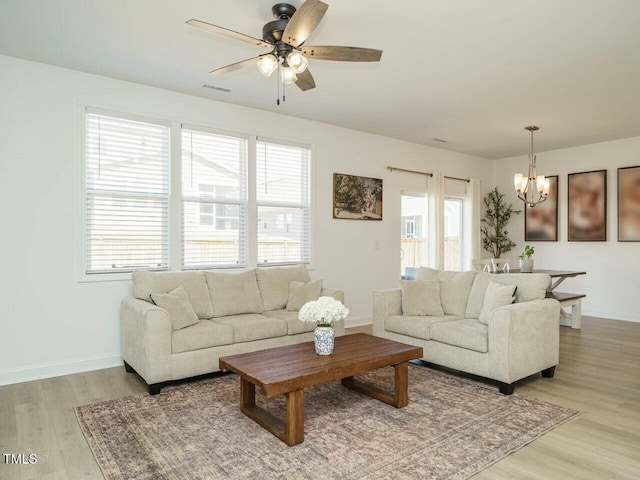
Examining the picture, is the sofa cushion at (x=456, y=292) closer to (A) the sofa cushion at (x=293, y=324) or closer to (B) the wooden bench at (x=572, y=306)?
(A) the sofa cushion at (x=293, y=324)

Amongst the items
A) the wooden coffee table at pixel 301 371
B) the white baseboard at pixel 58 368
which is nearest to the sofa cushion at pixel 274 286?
the wooden coffee table at pixel 301 371

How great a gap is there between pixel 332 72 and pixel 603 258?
567 centimetres

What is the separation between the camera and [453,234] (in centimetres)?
791

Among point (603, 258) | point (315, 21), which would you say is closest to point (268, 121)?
point (315, 21)

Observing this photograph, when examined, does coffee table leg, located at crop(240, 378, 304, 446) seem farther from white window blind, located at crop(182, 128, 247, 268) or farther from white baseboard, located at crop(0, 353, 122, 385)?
white window blind, located at crop(182, 128, 247, 268)

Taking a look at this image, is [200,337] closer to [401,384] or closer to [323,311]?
[323,311]

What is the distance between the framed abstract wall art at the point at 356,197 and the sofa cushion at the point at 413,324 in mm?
2030

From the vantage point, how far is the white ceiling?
2.92m

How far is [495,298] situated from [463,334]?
456 mm

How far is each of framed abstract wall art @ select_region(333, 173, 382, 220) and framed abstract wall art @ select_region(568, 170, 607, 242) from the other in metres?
3.47

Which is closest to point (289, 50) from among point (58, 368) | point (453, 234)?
point (58, 368)

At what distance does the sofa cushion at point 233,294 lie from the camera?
4.29 metres

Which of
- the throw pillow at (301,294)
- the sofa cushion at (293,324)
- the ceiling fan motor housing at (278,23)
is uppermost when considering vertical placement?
the ceiling fan motor housing at (278,23)

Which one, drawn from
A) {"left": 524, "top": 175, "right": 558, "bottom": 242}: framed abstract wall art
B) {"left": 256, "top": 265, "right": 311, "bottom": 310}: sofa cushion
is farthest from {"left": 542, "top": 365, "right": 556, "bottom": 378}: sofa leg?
{"left": 524, "top": 175, "right": 558, "bottom": 242}: framed abstract wall art
